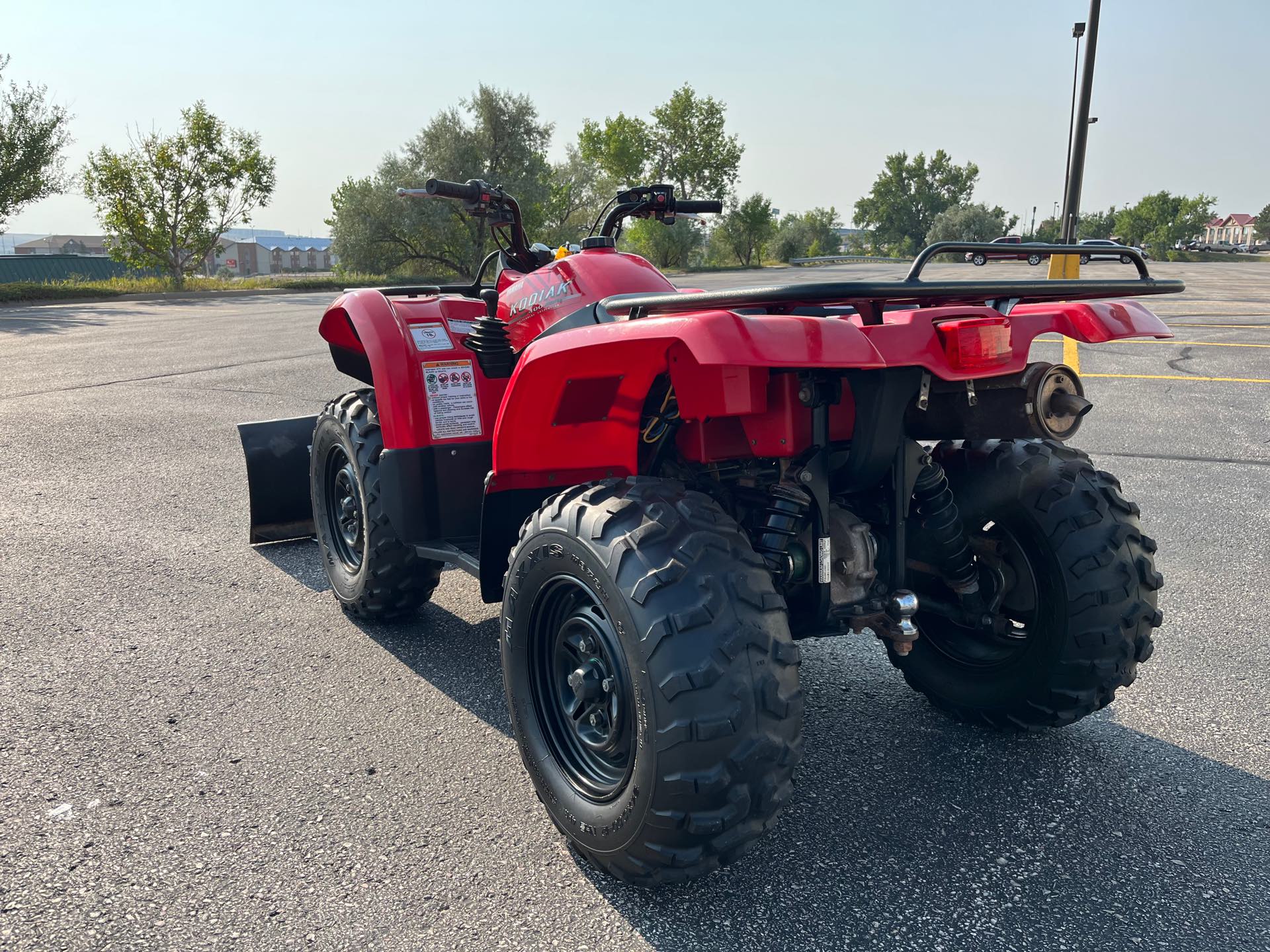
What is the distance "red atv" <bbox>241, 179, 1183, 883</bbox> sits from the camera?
6.98 ft

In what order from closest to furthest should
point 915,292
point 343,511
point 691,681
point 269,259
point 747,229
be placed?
point 691,681 → point 915,292 → point 343,511 → point 747,229 → point 269,259

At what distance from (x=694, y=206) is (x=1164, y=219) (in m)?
112

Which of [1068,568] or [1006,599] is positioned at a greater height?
[1068,568]

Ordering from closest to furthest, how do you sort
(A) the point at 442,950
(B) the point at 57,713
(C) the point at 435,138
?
1. (A) the point at 442,950
2. (B) the point at 57,713
3. (C) the point at 435,138

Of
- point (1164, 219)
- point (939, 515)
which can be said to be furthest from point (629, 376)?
point (1164, 219)

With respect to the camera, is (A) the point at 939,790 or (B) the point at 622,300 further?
(A) the point at 939,790

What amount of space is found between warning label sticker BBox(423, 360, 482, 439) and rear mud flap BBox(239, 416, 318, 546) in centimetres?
176

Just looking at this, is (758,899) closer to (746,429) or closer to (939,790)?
(939,790)

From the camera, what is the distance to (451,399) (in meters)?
A: 3.78

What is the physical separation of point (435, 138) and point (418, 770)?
45.0 metres

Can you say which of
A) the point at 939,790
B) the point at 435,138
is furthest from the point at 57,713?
the point at 435,138

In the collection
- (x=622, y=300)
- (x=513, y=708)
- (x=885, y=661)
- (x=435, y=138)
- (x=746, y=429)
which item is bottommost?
(x=885, y=661)

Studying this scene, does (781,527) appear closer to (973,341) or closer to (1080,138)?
(973,341)

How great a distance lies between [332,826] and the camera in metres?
2.72
